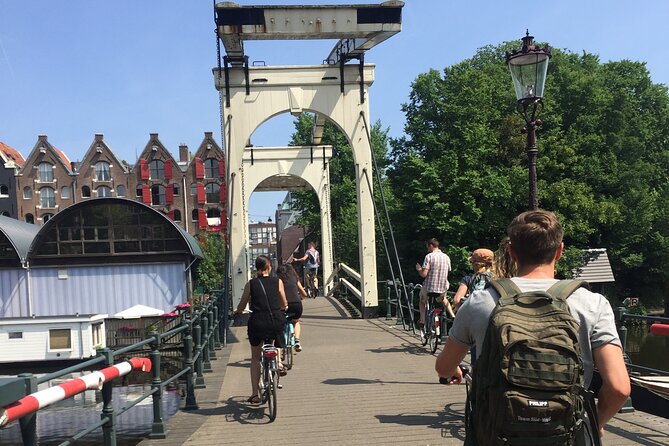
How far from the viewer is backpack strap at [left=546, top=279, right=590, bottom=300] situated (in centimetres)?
216

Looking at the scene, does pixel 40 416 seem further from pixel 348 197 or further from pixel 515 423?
pixel 348 197

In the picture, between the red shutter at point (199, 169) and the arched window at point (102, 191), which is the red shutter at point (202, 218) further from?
the arched window at point (102, 191)

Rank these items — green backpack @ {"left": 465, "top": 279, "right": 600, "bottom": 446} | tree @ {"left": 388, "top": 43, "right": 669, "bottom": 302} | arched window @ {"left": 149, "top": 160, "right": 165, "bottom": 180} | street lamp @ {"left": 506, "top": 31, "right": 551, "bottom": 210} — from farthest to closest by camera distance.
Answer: arched window @ {"left": 149, "top": 160, "right": 165, "bottom": 180} → tree @ {"left": 388, "top": 43, "right": 669, "bottom": 302} → street lamp @ {"left": 506, "top": 31, "right": 551, "bottom": 210} → green backpack @ {"left": 465, "top": 279, "right": 600, "bottom": 446}

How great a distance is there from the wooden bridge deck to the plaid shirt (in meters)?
1.04

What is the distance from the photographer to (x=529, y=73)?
6.31m

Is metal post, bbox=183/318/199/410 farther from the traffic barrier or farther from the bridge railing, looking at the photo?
the traffic barrier

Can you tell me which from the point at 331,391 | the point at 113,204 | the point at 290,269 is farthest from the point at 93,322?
the point at 331,391

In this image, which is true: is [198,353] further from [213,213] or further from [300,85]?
[213,213]

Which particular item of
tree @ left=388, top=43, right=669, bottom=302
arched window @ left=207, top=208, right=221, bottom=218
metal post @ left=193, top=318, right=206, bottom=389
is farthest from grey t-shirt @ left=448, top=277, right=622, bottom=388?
arched window @ left=207, top=208, right=221, bottom=218

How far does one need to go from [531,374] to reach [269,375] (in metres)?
4.36

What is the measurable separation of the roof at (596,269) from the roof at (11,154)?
4652 centimetres

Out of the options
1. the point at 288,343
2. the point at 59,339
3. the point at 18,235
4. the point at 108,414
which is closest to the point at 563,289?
the point at 108,414

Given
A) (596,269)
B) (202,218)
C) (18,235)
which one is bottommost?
(596,269)

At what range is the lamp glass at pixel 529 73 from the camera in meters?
6.19
